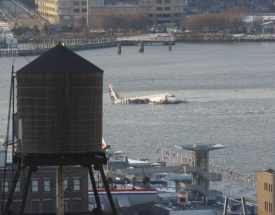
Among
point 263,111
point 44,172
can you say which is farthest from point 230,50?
point 44,172

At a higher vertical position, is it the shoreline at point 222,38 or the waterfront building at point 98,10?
the waterfront building at point 98,10

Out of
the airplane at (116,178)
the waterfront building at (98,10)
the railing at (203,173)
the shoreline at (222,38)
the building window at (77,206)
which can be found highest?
the building window at (77,206)

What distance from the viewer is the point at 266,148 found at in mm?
22391

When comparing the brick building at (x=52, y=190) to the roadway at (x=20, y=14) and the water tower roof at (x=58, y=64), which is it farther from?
the roadway at (x=20, y=14)

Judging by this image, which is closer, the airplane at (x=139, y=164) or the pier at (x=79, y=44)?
the airplane at (x=139, y=164)

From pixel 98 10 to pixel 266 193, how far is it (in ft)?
195

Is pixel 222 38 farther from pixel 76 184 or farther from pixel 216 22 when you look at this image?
pixel 76 184

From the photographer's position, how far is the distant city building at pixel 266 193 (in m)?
14.9

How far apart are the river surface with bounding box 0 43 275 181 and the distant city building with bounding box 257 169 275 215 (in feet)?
14.0

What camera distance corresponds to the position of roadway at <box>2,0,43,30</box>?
237 ft

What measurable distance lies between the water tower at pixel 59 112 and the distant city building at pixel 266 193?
8625 mm

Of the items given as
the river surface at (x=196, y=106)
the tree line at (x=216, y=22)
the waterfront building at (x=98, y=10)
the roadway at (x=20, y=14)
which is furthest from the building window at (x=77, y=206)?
the waterfront building at (x=98, y=10)

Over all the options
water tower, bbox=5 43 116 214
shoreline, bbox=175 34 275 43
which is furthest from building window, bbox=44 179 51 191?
shoreline, bbox=175 34 275 43

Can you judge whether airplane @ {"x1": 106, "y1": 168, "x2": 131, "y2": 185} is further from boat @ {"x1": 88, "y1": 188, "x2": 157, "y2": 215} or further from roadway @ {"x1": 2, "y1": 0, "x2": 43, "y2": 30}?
roadway @ {"x1": 2, "y1": 0, "x2": 43, "y2": 30}
